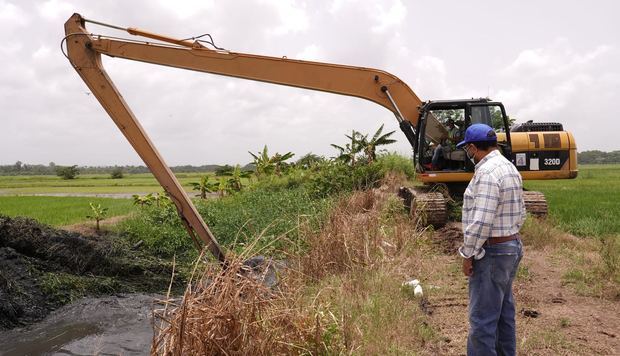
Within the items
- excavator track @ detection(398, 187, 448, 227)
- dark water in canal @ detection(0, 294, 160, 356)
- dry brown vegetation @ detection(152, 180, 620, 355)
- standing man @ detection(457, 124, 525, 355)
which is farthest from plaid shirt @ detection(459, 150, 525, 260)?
excavator track @ detection(398, 187, 448, 227)

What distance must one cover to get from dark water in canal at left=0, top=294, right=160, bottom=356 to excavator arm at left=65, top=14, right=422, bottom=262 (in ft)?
4.92

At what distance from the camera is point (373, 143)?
63.0 ft

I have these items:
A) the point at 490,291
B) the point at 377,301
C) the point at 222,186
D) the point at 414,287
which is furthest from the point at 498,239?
the point at 222,186

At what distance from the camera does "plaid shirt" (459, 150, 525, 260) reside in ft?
11.9

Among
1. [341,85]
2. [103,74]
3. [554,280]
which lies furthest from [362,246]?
[103,74]

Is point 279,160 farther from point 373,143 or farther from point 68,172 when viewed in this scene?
point 68,172

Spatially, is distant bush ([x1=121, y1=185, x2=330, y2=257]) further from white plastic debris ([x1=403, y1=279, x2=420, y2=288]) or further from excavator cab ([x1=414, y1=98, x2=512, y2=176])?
white plastic debris ([x1=403, y1=279, x2=420, y2=288])

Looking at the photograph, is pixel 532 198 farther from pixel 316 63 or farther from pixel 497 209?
pixel 497 209

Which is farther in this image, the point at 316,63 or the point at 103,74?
the point at 316,63

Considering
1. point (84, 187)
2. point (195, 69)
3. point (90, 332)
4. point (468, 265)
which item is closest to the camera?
point (468, 265)

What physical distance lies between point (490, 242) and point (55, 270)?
A: 7757 millimetres

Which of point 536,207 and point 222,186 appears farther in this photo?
point 222,186

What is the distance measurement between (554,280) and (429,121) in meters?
4.05

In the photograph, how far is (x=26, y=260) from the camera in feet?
28.7
